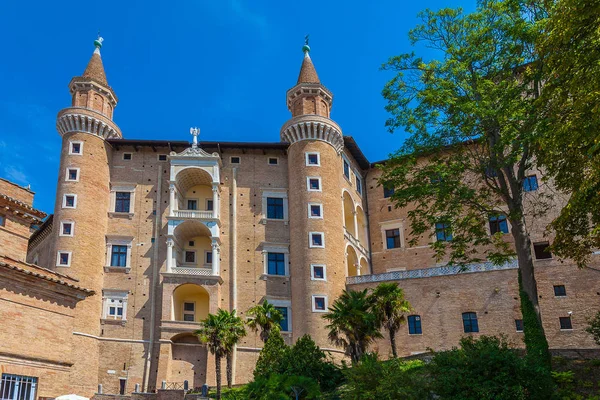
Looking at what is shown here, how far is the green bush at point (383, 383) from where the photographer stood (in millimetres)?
20375

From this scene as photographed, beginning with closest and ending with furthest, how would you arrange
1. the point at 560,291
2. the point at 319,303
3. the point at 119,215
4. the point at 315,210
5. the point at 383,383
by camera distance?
the point at 383,383 → the point at 560,291 → the point at 319,303 → the point at 315,210 → the point at 119,215

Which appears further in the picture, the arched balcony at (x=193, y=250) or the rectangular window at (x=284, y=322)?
the arched balcony at (x=193, y=250)

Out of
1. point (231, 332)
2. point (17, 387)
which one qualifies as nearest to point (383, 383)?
point (17, 387)

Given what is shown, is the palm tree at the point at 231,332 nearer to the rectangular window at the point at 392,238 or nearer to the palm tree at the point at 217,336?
the palm tree at the point at 217,336

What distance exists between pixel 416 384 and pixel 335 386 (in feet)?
35.1

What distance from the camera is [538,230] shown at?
45281mm

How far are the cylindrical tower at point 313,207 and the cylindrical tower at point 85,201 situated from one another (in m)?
14.6

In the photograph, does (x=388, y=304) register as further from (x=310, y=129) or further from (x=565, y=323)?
(x=310, y=129)

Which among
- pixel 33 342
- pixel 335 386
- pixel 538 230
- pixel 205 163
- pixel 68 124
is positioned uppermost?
pixel 68 124

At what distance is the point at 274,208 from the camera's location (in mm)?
48656

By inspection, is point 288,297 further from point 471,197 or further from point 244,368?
point 471,197

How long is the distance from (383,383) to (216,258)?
25.9 meters

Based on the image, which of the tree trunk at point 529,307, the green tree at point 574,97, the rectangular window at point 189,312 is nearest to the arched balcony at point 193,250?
the rectangular window at point 189,312

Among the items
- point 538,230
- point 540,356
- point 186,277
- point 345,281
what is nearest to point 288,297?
point 345,281
